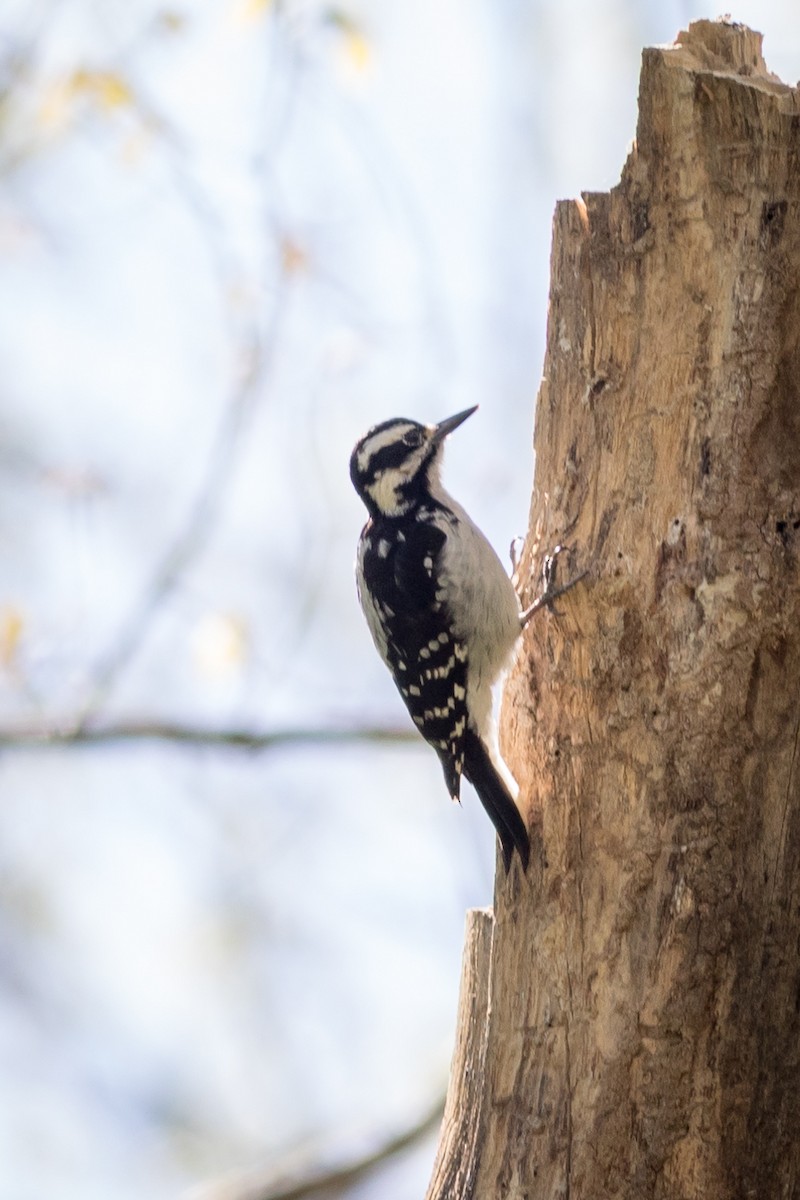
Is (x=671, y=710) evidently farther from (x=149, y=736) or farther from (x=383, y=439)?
(x=149, y=736)

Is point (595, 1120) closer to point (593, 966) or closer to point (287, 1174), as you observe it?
point (593, 966)

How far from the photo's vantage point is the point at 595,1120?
3.36m

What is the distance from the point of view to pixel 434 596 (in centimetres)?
488

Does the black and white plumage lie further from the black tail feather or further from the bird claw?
the bird claw

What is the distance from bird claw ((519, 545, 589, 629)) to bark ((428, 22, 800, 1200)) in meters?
0.04

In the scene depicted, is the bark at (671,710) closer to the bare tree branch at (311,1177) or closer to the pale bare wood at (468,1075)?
the pale bare wood at (468,1075)

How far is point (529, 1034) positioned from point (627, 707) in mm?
948

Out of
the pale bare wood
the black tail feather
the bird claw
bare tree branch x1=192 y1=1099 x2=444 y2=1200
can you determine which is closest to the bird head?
the bird claw

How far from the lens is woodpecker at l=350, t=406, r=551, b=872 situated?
179 inches

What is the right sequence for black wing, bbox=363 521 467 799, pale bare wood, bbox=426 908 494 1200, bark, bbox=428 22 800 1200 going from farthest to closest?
black wing, bbox=363 521 467 799, pale bare wood, bbox=426 908 494 1200, bark, bbox=428 22 800 1200

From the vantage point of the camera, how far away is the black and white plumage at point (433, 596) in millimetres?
4543

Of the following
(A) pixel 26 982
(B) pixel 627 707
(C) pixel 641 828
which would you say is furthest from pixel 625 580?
(A) pixel 26 982

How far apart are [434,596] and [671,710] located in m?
1.51

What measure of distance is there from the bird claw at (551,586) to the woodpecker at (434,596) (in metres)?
0.18
